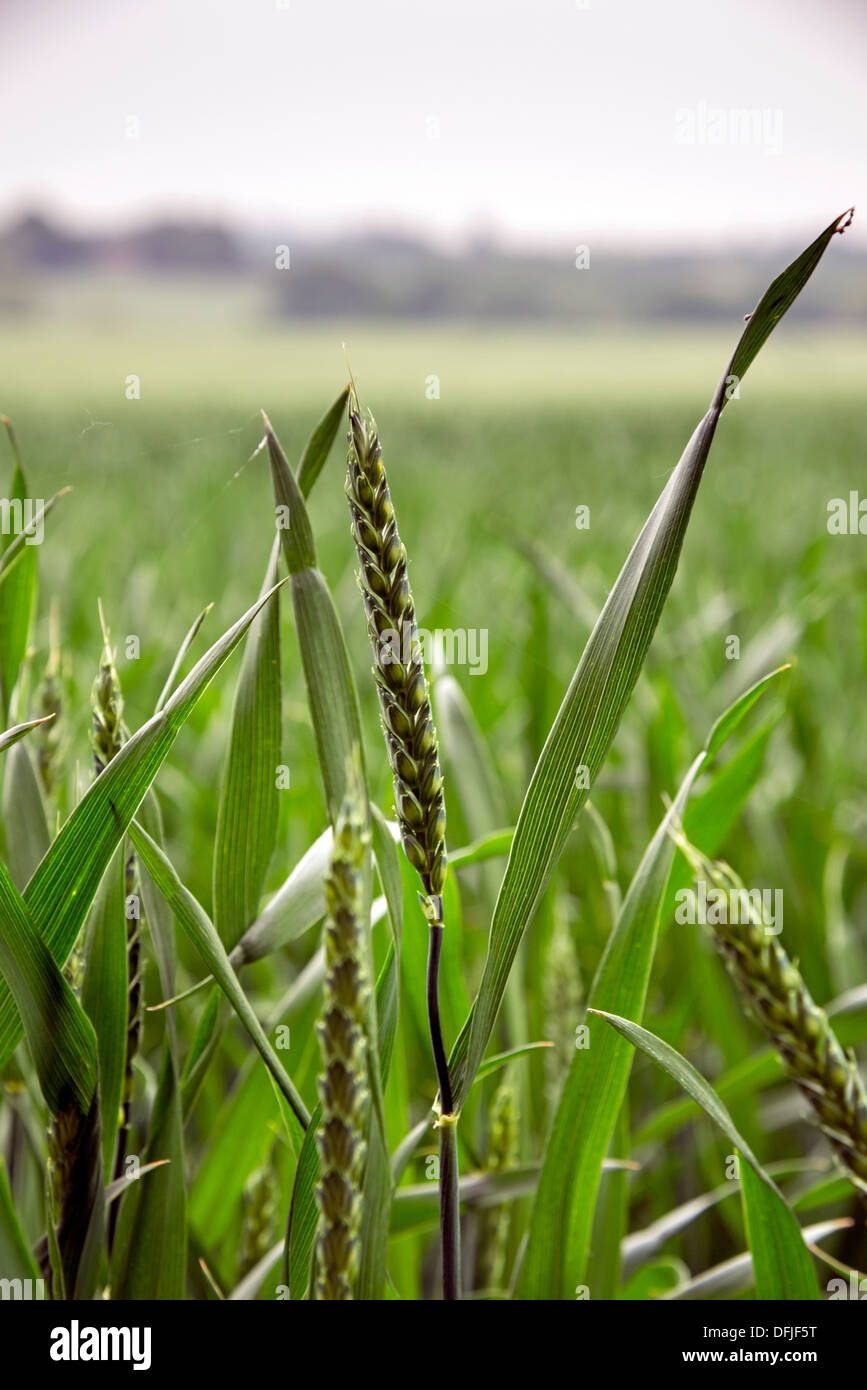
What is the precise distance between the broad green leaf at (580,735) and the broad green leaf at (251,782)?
7 cm

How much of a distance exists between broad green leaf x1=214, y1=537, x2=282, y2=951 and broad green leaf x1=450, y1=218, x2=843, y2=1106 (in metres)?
0.07

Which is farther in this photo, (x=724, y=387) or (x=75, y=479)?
(x=75, y=479)

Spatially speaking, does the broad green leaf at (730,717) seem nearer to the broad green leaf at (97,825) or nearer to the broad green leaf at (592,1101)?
the broad green leaf at (592,1101)

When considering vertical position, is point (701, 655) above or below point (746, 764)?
above

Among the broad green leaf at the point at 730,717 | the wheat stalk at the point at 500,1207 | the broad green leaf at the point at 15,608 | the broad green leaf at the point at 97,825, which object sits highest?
the broad green leaf at the point at 15,608

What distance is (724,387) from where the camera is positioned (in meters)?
0.18

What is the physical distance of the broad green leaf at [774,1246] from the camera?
0.76ft

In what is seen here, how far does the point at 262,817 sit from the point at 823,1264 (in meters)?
0.39

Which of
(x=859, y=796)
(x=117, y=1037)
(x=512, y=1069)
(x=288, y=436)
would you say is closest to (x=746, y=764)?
(x=512, y=1069)

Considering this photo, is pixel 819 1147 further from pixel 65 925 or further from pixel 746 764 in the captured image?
pixel 65 925

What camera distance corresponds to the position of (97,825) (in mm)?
201

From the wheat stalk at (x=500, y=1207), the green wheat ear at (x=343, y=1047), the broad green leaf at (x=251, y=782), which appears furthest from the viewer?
the wheat stalk at (x=500, y=1207)

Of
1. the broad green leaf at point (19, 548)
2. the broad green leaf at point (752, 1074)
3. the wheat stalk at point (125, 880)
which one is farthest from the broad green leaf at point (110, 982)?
the broad green leaf at point (752, 1074)

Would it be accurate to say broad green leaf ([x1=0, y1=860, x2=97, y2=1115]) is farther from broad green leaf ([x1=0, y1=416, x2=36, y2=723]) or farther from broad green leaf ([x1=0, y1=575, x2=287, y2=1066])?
broad green leaf ([x1=0, y1=416, x2=36, y2=723])
